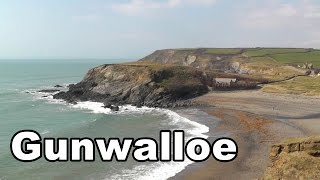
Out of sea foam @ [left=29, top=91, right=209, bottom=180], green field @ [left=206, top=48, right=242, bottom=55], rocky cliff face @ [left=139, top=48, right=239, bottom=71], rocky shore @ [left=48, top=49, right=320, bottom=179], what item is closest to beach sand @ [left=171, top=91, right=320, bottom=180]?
rocky shore @ [left=48, top=49, right=320, bottom=179]

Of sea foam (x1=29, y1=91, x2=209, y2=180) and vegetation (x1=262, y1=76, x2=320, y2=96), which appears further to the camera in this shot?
vegetation (x1=262, y1=76, x2=320, y2=96)

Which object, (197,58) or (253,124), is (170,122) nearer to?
(253,124)

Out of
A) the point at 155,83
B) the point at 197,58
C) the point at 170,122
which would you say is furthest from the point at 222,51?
the point at 170,122

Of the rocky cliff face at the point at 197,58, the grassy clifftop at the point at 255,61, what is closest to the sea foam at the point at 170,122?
the grassy clifftop at the point at 255,61

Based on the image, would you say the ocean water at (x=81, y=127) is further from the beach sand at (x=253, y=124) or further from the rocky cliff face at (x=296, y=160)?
the rocky cliff face at (x=296, y=160)

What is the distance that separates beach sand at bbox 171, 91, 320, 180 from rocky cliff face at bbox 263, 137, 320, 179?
11999mm

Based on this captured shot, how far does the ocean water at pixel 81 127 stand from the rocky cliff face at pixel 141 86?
4645 millimetres

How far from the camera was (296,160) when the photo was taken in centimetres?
1838

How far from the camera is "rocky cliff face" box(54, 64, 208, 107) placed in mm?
77375

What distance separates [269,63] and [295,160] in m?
124

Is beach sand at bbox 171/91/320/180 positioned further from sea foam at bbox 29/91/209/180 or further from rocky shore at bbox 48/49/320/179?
sea foam at bbox 29/91/209/180

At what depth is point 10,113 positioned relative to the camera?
66.8 m

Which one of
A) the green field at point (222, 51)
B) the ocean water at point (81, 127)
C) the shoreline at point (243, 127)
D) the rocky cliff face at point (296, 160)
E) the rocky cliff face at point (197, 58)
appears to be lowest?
the ocean water at point (81, 127)

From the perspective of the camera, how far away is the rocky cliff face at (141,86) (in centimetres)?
7738
